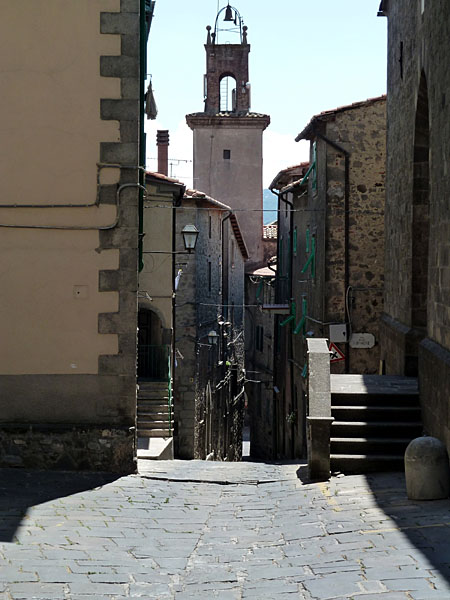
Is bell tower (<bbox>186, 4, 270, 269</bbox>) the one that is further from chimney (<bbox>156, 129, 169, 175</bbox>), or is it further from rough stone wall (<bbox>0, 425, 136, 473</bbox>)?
rough stone wall (<bbox>0, 425, 136, 473</bbox>)

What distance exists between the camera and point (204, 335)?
25.3m

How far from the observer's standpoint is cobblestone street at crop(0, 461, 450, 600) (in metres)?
5.73

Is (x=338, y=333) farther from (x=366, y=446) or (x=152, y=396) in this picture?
(x=366, y=446)

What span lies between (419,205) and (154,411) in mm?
10032

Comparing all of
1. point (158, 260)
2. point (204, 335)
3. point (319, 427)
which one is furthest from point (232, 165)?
point (319, 427)

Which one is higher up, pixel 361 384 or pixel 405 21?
pixel 405 21

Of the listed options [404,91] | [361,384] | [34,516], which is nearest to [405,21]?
[404,91]

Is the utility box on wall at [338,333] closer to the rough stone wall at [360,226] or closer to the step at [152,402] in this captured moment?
the rough stone wall at [360,226]

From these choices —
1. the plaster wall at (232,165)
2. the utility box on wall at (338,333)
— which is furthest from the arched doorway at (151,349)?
the plaster wall at (232,165)

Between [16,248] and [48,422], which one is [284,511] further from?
[16,248]

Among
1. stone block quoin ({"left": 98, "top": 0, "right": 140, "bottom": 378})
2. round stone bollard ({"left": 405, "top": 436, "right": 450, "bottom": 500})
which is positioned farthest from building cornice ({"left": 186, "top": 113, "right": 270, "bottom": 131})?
round stone bollard ({"left": 405, "top": 436, "right": 450, "bottom": 500})

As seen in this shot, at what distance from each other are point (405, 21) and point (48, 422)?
307 inches

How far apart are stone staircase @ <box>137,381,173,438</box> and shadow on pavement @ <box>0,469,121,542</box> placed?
9660 mm

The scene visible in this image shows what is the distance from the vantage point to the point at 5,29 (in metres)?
10.6
